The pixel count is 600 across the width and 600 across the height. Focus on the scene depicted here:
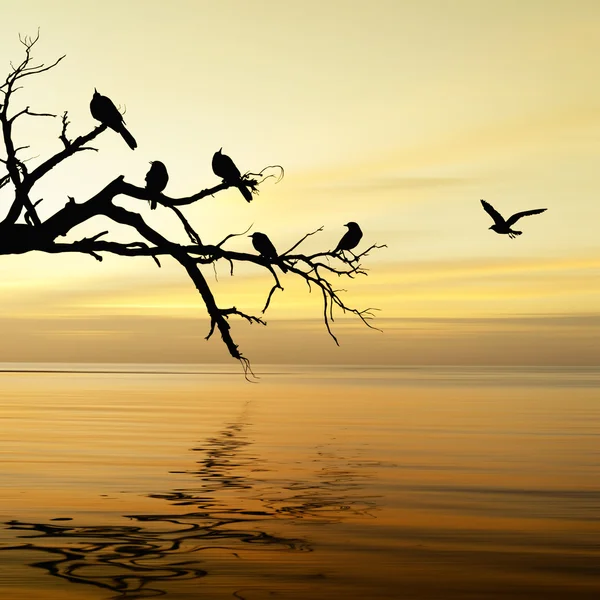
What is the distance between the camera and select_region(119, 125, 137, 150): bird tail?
15414 millimetres

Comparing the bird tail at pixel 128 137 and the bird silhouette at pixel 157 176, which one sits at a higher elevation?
the bird tail at pixel 128 137

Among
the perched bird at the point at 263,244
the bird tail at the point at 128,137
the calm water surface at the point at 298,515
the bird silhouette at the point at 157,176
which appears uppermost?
the bird tail at the point at 128,137

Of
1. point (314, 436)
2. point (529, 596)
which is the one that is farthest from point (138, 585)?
point (314, 436)

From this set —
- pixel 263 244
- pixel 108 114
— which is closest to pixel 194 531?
pixel 263 244

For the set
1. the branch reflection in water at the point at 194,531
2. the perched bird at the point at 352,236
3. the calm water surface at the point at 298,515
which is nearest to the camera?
the calm water surface at the point at 298,515

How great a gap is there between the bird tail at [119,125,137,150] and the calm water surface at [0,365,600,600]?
16.7 ft

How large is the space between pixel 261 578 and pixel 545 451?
19267 millimetres

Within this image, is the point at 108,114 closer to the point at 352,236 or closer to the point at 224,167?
the point at 224,167

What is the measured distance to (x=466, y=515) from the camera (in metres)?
17.1

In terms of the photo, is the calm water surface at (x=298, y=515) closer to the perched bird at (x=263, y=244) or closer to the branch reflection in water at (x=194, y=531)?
the branch reflection in water at (x=194, y=531)

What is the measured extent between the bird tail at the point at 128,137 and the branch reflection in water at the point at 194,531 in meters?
5.09

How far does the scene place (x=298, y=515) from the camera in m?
16.8

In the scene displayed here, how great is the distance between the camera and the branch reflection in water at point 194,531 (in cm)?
1195

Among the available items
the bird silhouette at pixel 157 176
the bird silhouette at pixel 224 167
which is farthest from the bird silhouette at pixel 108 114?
the bird silhouette at pixel 224 167
